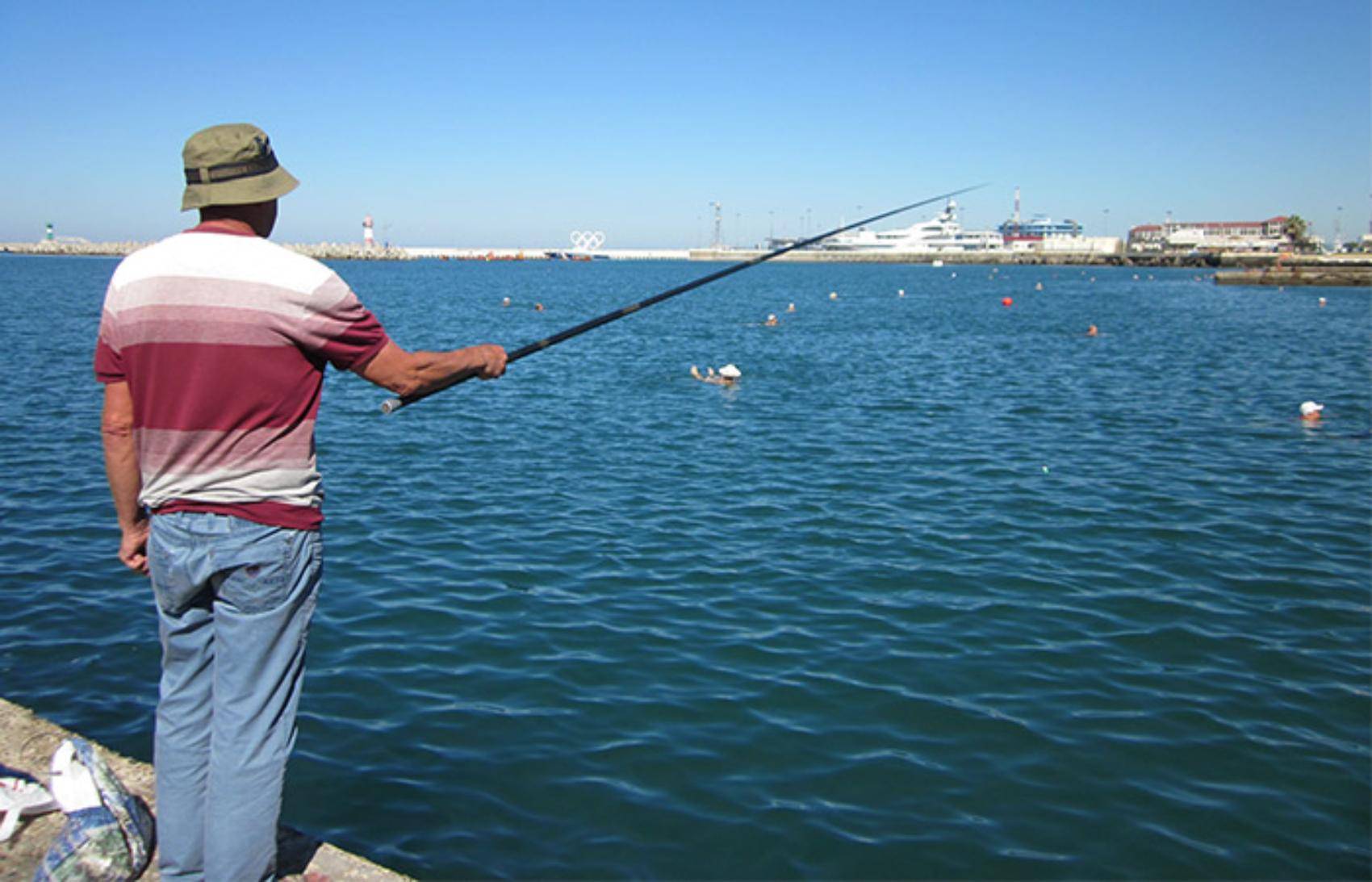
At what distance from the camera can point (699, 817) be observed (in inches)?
228

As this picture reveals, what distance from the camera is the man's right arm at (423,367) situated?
10.9 feet

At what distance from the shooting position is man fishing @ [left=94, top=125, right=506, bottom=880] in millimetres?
3020

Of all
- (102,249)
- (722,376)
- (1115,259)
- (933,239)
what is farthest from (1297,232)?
(102,249)

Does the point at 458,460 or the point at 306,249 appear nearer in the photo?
the point at 458,460

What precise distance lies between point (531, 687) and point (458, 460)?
763 cm

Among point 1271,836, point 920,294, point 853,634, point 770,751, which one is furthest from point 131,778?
point 920,294

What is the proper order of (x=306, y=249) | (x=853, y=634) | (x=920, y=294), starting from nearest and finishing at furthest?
(x=853, y=634) < (x=920, y=294) < (x=306, y=249)

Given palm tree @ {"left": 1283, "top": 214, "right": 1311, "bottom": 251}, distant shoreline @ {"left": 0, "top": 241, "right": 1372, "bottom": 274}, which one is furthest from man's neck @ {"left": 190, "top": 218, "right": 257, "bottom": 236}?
palm tree @ {"left": 1283, "top": 214, "right": 1311, "bottom": 251}

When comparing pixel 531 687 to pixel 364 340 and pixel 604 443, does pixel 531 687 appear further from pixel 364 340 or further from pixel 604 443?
pixel 604 443

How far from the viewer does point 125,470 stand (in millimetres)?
3355

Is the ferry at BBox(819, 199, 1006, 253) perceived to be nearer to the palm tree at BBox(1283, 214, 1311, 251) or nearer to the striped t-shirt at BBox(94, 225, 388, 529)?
the palm tree at BBox(1283, 214, 1311, 251)

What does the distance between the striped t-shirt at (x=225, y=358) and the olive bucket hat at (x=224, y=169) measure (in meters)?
0.12

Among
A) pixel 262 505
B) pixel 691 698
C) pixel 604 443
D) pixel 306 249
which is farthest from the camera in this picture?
A: pixel 306 249

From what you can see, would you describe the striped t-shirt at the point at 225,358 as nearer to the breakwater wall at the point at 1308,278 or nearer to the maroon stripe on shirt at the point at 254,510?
the maroon stripe on shirt at the point at 254,510
